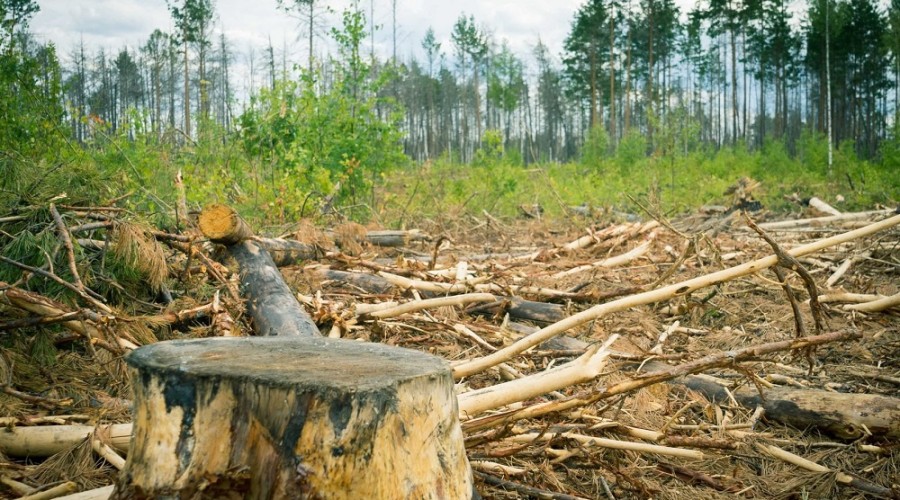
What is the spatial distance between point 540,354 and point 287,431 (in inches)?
99.1

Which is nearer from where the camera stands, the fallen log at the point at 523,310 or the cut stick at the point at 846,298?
the cut stick at the point at 846,298

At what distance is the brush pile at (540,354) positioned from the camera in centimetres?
249

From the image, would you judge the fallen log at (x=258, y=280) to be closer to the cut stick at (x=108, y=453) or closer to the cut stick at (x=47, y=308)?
the cut stick at (x=47, y=308)

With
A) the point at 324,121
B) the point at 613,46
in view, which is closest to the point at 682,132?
the point at 324,121

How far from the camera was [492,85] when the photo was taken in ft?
131

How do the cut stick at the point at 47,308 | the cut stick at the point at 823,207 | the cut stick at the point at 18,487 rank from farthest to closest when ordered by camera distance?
the cut stick at the point at 823,207
the cut stick at the point at 47,308
the cut stick at the point at 18,487

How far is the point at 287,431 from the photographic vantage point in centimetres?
152

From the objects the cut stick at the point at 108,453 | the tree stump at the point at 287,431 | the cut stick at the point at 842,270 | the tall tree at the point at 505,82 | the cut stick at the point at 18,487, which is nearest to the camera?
the tree stump at the point at 287,431

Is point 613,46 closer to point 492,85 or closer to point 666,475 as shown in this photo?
point 492,85

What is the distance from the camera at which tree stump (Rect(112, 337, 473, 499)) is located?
4.96 ft

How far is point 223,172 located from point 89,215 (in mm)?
3244

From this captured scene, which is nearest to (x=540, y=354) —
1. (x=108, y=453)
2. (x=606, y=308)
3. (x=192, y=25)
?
(x=606, y=308)

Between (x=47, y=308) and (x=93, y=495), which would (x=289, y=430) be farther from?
(x=47, y=308)

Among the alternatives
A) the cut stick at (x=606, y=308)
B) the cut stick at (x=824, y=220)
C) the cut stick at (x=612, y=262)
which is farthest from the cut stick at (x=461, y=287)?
the cut stick at (x=824, y=220)
